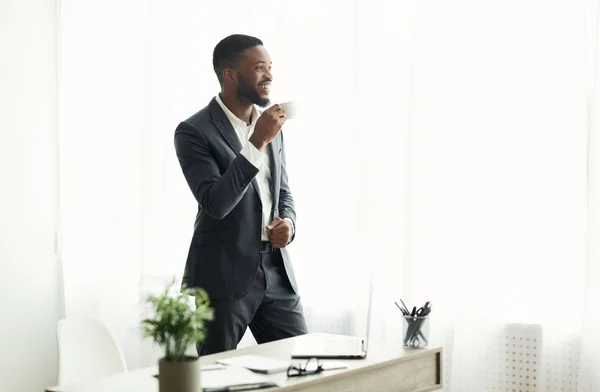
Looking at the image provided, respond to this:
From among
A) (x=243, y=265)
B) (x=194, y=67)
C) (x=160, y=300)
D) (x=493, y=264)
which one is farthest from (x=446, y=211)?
(x=160, y=300)

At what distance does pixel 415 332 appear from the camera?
2.52 m

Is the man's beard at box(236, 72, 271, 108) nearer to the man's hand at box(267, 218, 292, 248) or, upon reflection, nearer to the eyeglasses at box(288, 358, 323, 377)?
the man's hand at box(267, 218, 292, 248)

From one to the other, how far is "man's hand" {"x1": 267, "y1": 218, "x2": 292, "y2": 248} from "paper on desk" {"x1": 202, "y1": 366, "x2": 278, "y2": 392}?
80 centimetres

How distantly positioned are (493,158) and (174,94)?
5.95 ft

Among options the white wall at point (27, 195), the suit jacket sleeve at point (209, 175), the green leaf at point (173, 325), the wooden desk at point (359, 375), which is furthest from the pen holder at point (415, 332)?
the white wall at point (27, 195)

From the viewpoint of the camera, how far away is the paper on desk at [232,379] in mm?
1943

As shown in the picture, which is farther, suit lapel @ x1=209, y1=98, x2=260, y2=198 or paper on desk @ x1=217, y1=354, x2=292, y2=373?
suit lapel @ x1=209, y1=98, x2=260, y2=198

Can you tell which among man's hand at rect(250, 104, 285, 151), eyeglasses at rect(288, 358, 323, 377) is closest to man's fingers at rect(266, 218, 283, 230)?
man's hand at rect(250, 104, 285, 151)

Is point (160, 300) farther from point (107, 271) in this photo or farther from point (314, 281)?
point (107, 271)

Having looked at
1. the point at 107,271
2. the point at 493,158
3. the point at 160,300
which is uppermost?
the point at 493,158

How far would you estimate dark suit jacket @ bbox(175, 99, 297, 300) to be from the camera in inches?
110

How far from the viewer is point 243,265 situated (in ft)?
9.29

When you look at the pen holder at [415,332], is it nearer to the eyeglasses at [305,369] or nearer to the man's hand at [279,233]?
the eyeglasses at [305,369]

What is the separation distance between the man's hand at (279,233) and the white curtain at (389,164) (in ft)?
3.03
